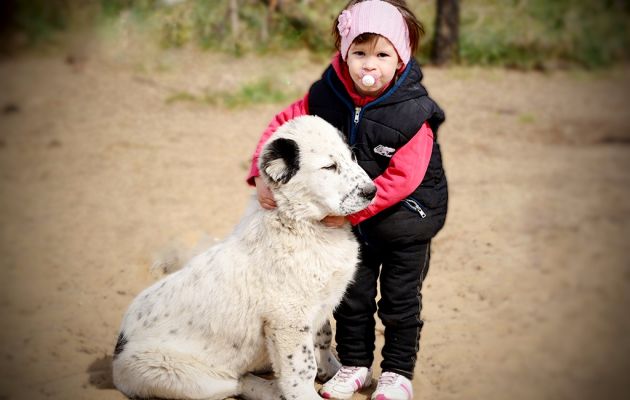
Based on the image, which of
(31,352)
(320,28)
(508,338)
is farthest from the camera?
(320,28)

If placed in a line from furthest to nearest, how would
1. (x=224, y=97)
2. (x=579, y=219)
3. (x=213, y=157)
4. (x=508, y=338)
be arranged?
1. (x=224, y=97)
2. (x=213, y=157)
3. (x=579, y=219)
4. (x=508, y=338)

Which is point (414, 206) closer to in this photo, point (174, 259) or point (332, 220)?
point (332, 220)

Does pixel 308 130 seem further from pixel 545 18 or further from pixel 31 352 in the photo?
Answer: pixel 545 18

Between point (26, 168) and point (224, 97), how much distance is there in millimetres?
2999

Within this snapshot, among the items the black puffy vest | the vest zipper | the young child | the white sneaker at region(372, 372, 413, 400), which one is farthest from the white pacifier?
the white sneaker at region(372, 372, 413, 400)

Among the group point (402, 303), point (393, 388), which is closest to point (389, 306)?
point (402, 303)

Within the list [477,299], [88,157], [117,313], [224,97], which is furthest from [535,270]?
[224,97]

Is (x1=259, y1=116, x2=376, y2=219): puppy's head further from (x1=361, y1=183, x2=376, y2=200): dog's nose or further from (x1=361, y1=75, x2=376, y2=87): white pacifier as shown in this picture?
(x1=361, y1=75, x2=376, y2=87): white pacifier

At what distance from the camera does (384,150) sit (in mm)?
3205

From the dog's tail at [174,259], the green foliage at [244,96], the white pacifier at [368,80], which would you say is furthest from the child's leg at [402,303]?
the green foliage at [244,96]

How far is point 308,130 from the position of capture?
10.3 feet

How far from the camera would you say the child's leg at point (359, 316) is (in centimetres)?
350

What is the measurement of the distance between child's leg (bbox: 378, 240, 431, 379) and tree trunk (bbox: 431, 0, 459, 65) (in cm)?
754

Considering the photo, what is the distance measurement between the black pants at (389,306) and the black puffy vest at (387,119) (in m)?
0.29
